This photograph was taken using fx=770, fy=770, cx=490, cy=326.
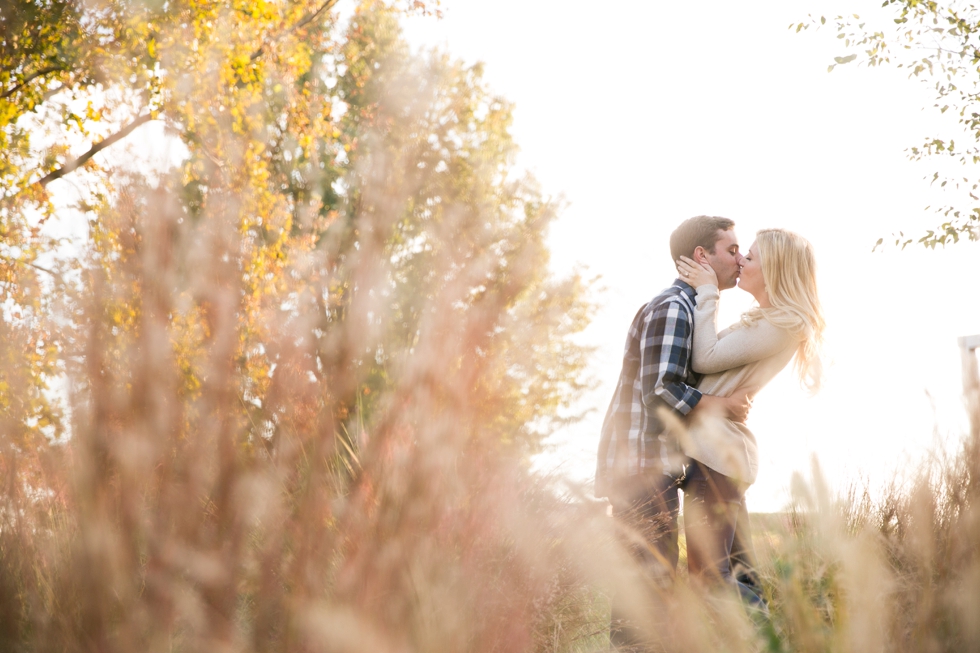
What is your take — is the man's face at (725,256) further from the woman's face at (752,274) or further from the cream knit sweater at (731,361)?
the cream knit sweater at (731,361)

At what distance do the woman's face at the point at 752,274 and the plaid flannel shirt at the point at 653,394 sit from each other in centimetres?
27

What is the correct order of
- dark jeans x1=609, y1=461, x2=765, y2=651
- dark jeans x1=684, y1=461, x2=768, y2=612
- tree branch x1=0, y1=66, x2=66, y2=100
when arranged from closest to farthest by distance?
dark jeans x1=609, y1=461, x2=765, y2=651
dark jeans x1=684, y1=461, x2=768, y2=612
tree branch x1=0, y1=66, x2=66, y2=100

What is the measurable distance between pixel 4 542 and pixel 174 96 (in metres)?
4.78

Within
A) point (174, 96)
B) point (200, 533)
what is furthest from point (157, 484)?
point (174, 96)

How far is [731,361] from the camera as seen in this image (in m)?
3.44

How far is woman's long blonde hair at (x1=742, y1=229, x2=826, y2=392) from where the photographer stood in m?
3.53

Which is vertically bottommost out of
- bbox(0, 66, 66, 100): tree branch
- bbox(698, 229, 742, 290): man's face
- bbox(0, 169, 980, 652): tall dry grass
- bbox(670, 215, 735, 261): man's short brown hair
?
bbox(0, 169, 980, 652): tall dry grass

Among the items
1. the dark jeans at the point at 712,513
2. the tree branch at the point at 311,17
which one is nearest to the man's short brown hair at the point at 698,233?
the dark jeans at the point at 712,513

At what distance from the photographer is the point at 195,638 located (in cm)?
137

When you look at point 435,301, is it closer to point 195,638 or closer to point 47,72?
point 195,638

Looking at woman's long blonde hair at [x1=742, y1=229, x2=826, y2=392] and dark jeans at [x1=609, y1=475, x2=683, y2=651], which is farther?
woman's long blonde hair at [x1=742, y1=229, x2=826, y2=392]

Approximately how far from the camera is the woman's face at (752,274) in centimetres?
372

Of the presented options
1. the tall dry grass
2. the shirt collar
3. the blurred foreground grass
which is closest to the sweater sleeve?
the shirt collar

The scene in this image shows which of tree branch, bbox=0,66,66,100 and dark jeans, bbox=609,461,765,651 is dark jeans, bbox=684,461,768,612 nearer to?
dark jeans, bbox=609,461,765,651
